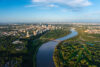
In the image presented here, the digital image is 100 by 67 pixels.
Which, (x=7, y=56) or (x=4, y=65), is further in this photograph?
(x=7, y=56)

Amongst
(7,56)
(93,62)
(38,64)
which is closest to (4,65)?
(7,56)

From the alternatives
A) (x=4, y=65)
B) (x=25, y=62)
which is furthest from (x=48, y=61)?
(x=4, y=65)

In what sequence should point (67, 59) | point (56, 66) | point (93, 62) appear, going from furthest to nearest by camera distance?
point (67, 59) < point (93, 62) < point (56, 66)

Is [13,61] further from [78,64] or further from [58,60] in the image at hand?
[78,64]

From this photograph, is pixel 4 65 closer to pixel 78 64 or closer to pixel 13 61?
pixel 13 61

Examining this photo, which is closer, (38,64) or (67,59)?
(38,64)

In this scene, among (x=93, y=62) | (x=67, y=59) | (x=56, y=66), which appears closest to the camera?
(x=56, y=66)

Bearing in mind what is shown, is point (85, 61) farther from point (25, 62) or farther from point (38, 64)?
point (25, 62)
